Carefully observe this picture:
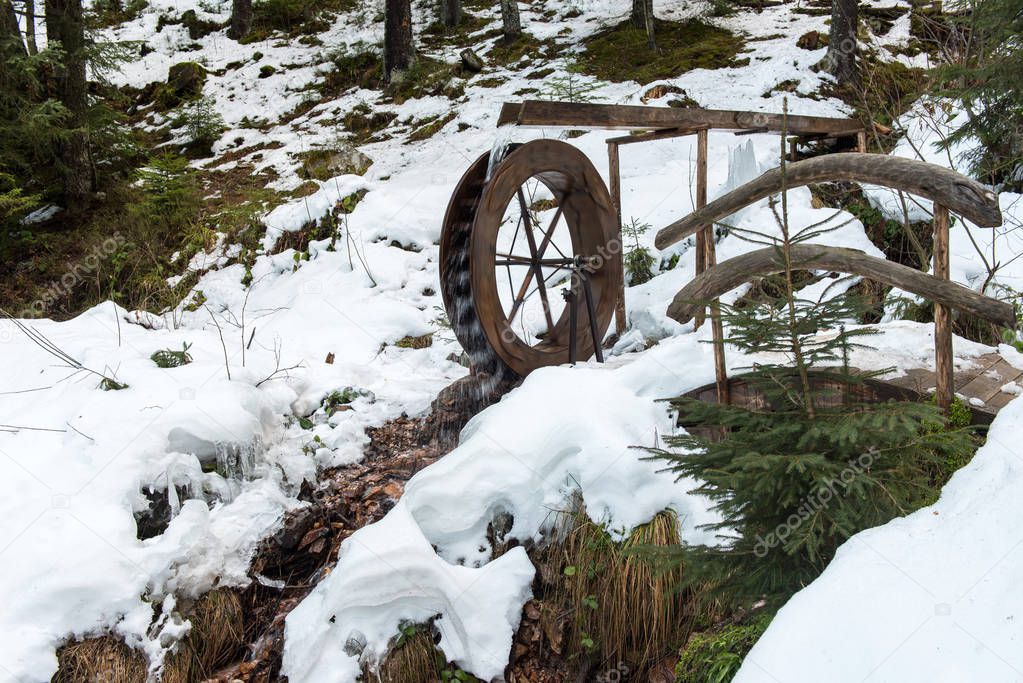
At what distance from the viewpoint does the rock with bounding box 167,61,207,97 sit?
13.5m

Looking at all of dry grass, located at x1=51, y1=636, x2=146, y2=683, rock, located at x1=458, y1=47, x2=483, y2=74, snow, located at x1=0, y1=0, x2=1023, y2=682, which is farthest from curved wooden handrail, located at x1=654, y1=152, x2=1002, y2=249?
rock, located at x1=458, y1=47, x2=483, y2=74

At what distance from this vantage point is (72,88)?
890 centimetres

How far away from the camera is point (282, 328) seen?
6566 millimetres

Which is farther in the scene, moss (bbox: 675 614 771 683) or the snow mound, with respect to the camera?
moss (bbox: 675 614 771 683)

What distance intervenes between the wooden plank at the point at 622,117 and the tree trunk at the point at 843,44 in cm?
455

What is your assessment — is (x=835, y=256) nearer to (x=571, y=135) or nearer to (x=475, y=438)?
(x=475, y=438)

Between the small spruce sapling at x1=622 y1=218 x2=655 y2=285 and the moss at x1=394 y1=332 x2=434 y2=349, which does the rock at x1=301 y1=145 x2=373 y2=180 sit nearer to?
the moss at x1=394 y1=332 x2=434 y2=349

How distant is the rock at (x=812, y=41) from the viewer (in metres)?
10.9

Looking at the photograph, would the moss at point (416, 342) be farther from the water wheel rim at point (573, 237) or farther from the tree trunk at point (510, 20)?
the tree trunk at point (510, 20)

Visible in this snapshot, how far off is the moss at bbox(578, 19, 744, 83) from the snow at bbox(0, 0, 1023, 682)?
5340 mm

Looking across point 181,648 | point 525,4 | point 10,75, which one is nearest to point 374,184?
point 10,75

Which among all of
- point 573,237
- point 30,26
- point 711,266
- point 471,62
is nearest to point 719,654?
point 711,266

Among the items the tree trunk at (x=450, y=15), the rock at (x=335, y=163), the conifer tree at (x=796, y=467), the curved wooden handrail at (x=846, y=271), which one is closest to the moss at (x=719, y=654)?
the conifer tree at (x=796, y=467)

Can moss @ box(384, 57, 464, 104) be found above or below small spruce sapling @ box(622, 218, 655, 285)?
above
